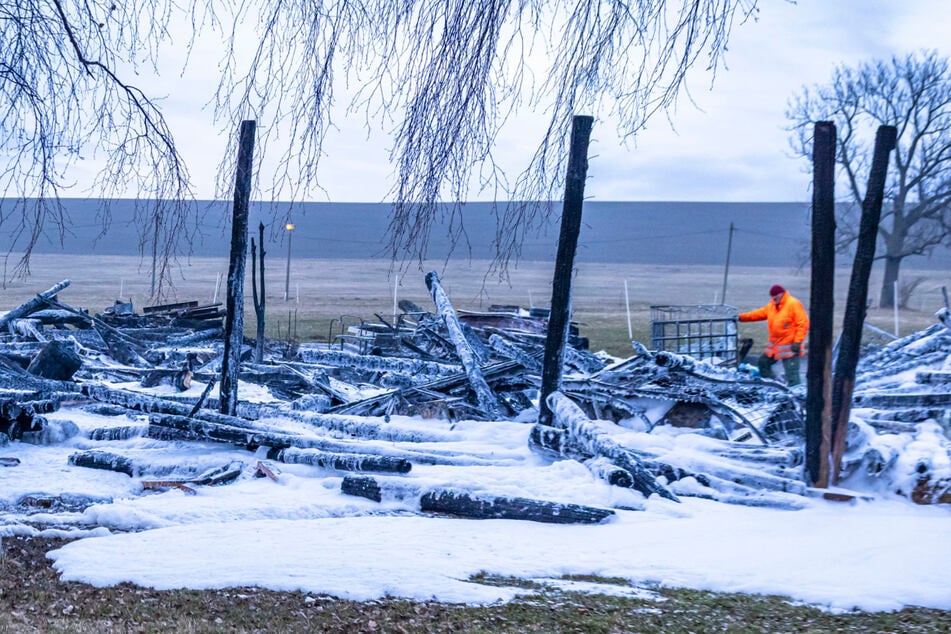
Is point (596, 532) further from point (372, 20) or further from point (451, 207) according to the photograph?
point (372, 20)

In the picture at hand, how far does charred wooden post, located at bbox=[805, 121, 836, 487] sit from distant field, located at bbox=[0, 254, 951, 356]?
13677mm

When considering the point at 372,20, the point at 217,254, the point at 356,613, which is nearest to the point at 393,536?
the point at 356,613

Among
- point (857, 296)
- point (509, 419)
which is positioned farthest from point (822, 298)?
point (509, 419)

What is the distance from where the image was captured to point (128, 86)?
5.39m

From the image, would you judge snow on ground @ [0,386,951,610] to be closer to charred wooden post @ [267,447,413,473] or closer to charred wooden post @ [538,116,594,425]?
charred wooden post @ [267,447,413,473]

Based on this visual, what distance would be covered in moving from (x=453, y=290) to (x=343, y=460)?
142 feet

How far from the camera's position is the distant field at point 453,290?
29031mm

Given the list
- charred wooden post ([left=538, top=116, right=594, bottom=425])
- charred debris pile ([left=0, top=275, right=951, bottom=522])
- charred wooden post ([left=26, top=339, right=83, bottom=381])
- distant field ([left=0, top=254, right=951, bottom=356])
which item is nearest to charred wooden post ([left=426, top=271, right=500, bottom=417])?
charred debris pile ([left=0, top=275, right=951, bottom=522])

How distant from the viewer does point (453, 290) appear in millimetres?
50156

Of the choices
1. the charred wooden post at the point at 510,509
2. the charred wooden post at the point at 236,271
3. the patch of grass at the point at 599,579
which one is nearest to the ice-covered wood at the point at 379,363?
the charred wooden post at the point at 236,271

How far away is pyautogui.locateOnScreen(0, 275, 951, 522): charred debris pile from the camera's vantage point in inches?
258

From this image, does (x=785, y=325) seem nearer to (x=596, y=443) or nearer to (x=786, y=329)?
(x=786, y=329)

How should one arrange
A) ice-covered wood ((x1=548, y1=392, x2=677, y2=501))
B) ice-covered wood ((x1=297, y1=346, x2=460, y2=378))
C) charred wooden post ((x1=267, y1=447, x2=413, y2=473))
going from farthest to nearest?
ice-covered wood ((x1=297, y1=346, x2=460, y2=378)) < charred wooden post ((x1=267, y1=447, x2=413, y2=473)) < ice-covered wood ((x1=548, y1=392, x2=677, y2=501))

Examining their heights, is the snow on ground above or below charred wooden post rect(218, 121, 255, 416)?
below
